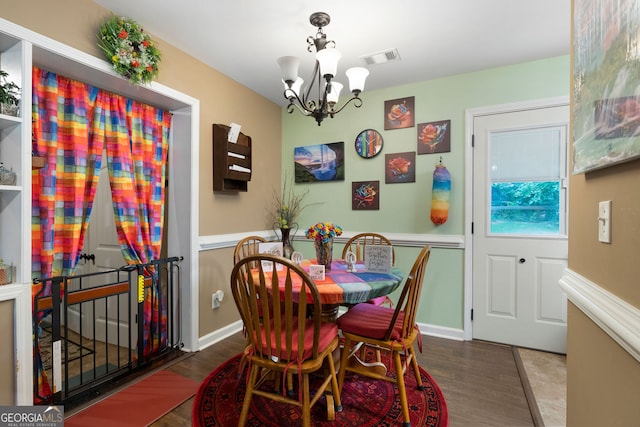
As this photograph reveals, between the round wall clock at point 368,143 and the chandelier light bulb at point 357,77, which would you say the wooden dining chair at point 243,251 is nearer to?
the chandelier light bulb at point 357,77

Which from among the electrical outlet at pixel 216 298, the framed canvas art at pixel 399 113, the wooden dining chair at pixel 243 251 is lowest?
the electrical outlet at pixel 216 298

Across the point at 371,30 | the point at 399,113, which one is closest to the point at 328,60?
the point at 371,30

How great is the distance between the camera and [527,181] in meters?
2.63

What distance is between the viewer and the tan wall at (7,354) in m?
1.49

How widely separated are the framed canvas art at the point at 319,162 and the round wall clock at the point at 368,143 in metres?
0.21

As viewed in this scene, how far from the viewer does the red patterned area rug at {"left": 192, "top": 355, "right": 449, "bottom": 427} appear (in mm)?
1684

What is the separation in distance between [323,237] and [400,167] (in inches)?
57.2

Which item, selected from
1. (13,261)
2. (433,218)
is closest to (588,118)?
(433,218)

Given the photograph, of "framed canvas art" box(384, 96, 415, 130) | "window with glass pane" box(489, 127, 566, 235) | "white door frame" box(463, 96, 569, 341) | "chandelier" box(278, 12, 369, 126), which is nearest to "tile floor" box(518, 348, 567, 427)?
"white door frame" box(463, 96, 569, 341)

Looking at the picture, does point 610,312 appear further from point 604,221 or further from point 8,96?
point 8,96

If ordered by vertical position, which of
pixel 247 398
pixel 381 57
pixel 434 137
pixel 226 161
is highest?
pixel 381 57

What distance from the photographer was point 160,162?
2.53 meters

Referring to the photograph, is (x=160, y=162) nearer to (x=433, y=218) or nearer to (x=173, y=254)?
(x=173, y=254)

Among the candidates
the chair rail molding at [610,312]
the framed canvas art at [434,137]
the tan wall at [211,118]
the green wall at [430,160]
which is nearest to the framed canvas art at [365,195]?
the green wall at [430,160]
